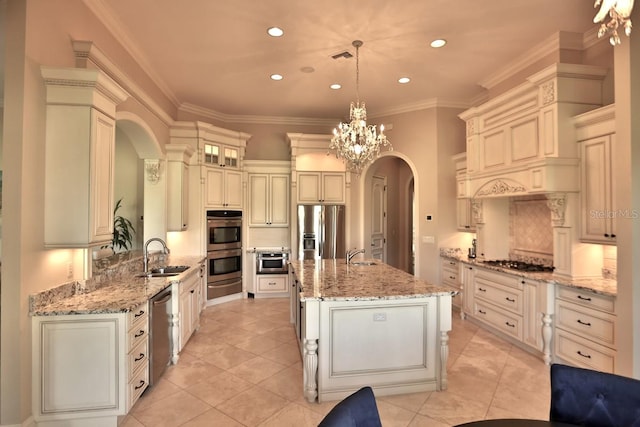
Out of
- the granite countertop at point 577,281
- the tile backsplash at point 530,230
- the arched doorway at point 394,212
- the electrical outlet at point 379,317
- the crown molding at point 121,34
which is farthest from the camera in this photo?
the arched doorway at point 394,212

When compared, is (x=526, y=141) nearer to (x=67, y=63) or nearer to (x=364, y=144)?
(x=364, y=144)

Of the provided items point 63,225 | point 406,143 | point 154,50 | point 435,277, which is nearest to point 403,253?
point 435,277

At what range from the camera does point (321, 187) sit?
19.7ft

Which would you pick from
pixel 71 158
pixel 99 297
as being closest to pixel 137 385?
pixel 99 297

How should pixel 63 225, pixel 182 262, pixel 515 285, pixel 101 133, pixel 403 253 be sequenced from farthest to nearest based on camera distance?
pixel 403 253
pixel 182 262
pixel 515 285
pixel 101 133
pixel 63 225

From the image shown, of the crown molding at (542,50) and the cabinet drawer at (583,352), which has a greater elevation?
the crown molding at (542,50)

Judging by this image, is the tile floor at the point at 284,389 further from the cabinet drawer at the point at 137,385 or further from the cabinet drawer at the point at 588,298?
the cabinet drawer at the point at 588,298

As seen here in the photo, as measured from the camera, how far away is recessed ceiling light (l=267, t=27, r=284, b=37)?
11.1 feet

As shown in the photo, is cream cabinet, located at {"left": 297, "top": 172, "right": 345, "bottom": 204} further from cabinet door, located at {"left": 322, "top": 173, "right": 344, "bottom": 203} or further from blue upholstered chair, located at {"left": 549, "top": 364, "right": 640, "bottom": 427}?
blue upholstered chair, located at {"left": 549, "top": 364, "right": 640, "bottom": 427}

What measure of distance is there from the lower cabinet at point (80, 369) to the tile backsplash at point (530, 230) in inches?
177

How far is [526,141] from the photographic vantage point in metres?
3.71

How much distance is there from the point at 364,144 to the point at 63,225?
275 centimetres

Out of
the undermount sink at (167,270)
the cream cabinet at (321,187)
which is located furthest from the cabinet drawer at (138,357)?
the cream cabinet at (321,187)

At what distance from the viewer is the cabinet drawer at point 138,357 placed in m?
2.37
